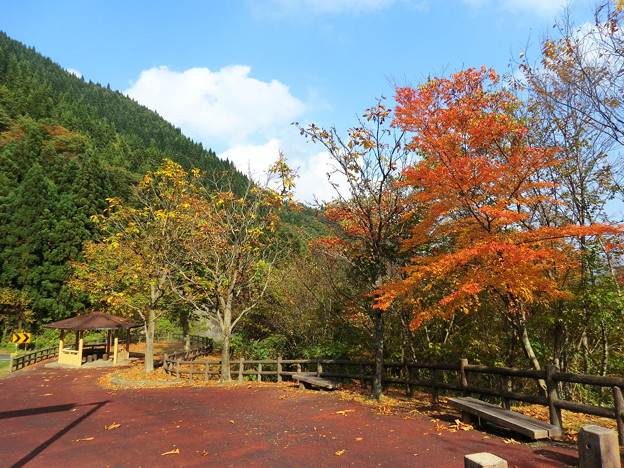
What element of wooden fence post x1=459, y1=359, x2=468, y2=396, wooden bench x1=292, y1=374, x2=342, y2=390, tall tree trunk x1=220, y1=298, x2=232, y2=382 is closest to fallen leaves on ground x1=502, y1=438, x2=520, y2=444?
wooden fence post x1=459, y1=359, x2=468, y2=396

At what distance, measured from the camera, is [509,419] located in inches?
213

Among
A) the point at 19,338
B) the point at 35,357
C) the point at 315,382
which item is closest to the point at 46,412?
the point at 315,382

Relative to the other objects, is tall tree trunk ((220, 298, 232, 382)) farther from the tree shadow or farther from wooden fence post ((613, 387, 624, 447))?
wooden fence post ((613, 387, 624, 447))

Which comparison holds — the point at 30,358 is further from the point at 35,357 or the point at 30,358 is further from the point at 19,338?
the point at 19,338

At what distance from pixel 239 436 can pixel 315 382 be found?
4695mm

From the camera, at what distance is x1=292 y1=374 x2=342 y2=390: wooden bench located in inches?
412

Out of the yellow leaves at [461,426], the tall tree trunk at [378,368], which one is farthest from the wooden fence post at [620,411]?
the tall tree trunk at [378,368]

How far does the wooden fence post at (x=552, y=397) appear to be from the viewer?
559cm

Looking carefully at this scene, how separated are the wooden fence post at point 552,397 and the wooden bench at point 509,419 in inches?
15.1

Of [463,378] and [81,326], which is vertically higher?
[81,326]

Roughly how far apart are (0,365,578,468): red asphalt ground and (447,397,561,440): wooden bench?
0.89 feet

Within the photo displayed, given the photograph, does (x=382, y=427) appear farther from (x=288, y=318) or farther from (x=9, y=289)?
(x=9, y=289)

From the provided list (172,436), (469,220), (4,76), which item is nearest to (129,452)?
(172,436)

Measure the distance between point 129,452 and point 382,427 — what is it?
4.45m
